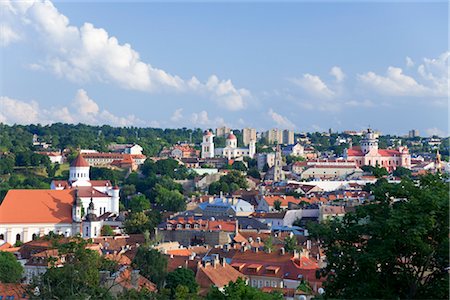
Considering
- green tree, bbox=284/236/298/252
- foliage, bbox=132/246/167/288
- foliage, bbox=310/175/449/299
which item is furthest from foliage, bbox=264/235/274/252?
foliage, bbox=310/175/449/299

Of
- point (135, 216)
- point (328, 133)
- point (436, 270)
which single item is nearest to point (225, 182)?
point (135, 216)

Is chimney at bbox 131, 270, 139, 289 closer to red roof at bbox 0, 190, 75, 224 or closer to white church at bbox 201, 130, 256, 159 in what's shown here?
red roof at bbox 0, 190, 75, 224

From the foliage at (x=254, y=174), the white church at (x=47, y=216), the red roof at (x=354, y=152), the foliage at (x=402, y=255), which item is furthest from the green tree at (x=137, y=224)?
the red roof at (x=354, y=152)

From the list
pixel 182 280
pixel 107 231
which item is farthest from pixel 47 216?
pixel 182 280

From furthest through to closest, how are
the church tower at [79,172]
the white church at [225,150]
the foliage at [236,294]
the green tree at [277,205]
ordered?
the white church at [225,150] → the green tree at [277,205] → the church tower at [79,172] → the foliage at [236,294]

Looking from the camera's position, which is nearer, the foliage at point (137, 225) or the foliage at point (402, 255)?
the foliage at point (402, 255)

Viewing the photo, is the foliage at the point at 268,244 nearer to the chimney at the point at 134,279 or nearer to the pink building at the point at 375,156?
the chimney at the point at 134,279

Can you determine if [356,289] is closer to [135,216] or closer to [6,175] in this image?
[135,216]

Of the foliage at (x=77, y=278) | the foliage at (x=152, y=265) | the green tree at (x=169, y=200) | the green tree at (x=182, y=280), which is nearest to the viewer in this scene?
the foliage at (x=77, y=278)
